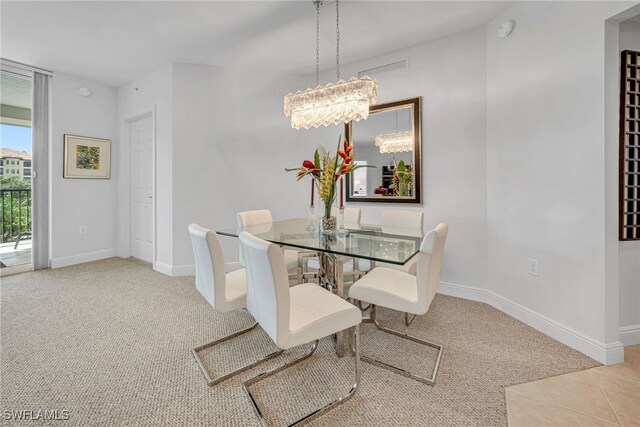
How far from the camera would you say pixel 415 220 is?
9.00ft

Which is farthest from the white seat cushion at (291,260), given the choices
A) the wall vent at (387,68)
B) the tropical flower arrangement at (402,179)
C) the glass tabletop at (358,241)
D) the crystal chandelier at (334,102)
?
the wall vent at (387,68)

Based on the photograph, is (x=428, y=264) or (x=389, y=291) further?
(x=389, y=291)

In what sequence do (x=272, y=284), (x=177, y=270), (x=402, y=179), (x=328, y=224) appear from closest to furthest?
(x=272, y=284)
(x=328, y=224)
(x=402, y=179)
(x=177, y=270)

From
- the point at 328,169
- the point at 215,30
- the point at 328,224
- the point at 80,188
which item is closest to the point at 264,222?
the point at 328,224

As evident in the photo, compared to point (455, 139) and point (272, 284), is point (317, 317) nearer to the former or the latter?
point (272, 284)

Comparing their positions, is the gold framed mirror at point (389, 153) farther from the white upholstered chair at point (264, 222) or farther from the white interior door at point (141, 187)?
the white interior door at point (141, 187)

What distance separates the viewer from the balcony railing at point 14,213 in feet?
12.8

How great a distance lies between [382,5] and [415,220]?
1877 mm

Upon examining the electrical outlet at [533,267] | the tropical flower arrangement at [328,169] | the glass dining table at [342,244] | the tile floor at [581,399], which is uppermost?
the tropical flower arrangement at [328,169]

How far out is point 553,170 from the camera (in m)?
2.20

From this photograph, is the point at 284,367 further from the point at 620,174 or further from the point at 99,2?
the point at 99,2

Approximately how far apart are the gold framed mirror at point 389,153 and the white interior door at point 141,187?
2.88 m

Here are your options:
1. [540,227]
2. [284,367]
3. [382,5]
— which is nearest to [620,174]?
[540,227]

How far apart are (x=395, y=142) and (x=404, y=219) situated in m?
1.01
